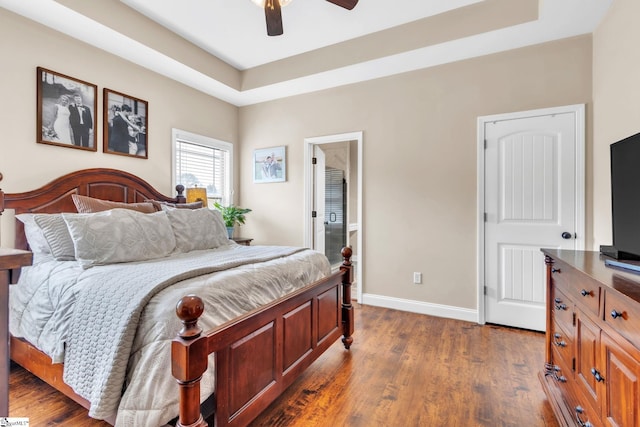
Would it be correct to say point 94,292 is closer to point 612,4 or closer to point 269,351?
point 269,351

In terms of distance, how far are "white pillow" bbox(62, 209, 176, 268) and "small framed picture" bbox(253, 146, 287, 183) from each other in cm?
208

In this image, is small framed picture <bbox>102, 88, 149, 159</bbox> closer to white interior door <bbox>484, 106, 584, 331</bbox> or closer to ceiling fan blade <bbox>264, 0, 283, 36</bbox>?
ceiling fan blade <bbox>264, 0, 283, 36</bbox>

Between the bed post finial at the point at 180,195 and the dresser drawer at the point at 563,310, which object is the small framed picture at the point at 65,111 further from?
the dresser drawer at the point at 563,310

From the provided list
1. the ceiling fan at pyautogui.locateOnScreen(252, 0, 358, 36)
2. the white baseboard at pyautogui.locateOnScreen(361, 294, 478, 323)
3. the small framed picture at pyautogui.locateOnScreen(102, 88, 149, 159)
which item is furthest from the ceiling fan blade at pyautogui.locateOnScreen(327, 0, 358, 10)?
the white baseboard at pyautogui.locateOnScreen(361, 294, 478, 323)

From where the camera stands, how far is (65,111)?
2.65 metres

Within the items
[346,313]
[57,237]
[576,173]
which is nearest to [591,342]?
[346,313]

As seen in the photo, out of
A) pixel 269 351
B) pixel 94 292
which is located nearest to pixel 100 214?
pixel 94 292

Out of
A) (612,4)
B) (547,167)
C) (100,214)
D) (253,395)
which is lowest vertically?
(253,395)

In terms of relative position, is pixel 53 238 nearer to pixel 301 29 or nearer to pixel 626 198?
pixel 301 29

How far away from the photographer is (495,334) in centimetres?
284

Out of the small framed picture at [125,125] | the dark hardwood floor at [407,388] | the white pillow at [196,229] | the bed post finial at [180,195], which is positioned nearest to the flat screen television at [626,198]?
the dark hardwood floor at [407,388]

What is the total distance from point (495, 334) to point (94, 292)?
10.3 ft

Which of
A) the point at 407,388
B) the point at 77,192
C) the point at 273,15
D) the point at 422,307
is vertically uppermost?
the point at 273,15

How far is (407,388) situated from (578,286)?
1.17 meters
